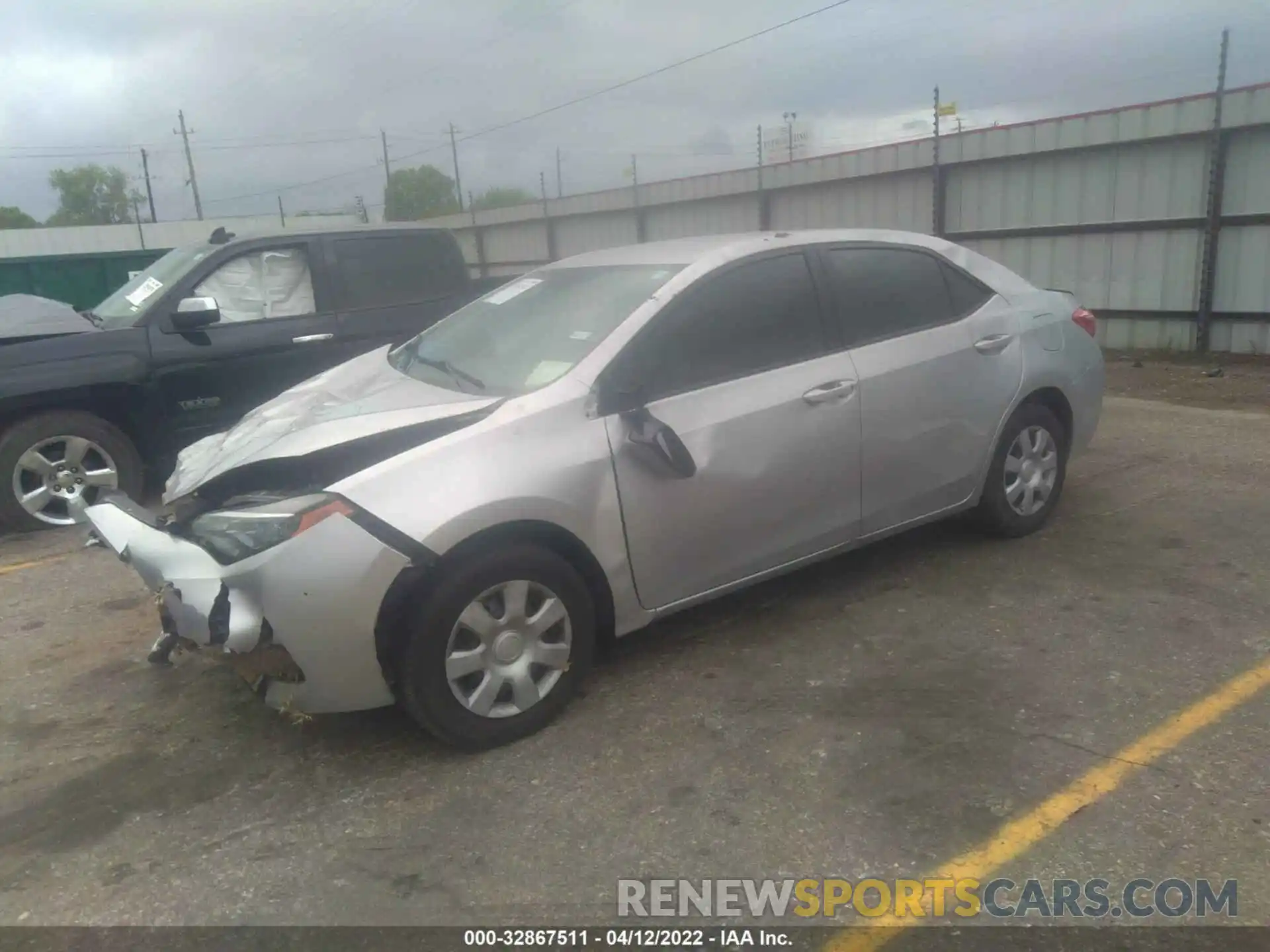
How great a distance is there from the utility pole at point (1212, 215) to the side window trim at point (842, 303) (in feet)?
24.3

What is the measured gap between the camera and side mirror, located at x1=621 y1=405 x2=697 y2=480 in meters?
3.45

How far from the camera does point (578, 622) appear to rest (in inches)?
133

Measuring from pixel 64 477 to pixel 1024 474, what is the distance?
18.2 ft

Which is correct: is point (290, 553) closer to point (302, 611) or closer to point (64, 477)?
point (302, 611)

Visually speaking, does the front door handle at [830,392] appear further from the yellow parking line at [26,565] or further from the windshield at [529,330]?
the yellow parking line at [26,565]

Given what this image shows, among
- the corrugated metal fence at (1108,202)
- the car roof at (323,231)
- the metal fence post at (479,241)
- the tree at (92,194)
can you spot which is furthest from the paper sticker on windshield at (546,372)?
the tree at (92,194)

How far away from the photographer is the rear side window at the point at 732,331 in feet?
11.9

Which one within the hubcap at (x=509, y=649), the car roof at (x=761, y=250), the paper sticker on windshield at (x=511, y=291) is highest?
the car roof at (x=761, y=250)

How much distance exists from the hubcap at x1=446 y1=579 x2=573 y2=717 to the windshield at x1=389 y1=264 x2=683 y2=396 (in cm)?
79

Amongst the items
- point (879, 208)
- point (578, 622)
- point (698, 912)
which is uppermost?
point (879, 208)

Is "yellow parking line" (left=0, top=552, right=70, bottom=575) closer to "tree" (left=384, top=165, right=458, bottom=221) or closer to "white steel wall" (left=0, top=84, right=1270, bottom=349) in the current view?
"white steel wall" (left=0, top=84, right=1270, bottom=349)

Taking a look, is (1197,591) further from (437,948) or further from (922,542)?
(437,948)

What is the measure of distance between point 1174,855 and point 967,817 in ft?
1.72

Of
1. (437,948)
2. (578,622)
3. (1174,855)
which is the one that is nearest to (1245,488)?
(1174,855)
